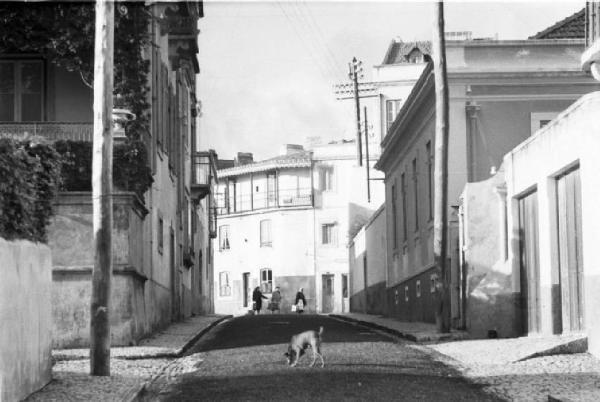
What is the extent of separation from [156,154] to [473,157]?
25.8 ft

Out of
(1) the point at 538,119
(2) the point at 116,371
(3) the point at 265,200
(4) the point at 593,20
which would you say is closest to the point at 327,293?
(3) the point at 265,200

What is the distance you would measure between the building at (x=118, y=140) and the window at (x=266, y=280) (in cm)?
4294

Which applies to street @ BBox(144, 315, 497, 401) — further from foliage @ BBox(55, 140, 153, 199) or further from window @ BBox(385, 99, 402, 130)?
window @ BBox(385, 99, 402, 130)

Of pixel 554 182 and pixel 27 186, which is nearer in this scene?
pixel 27 186

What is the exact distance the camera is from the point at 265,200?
8031cm

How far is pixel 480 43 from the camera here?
102ft

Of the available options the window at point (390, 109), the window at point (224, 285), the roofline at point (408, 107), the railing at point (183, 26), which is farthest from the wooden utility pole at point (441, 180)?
the window at point (224, 285)

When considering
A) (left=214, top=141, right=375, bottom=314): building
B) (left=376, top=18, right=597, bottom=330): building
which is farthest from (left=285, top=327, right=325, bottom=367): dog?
(left=214, top=141, right=375, bottom=314): building

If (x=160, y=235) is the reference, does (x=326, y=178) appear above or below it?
above

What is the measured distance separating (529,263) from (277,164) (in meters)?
57.4

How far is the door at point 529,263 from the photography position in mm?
21859

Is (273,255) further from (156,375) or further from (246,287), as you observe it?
(156,375)

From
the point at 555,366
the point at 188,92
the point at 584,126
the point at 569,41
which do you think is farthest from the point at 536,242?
the point at 188,92

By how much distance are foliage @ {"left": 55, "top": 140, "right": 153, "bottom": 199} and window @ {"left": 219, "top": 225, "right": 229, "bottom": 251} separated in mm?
57785
